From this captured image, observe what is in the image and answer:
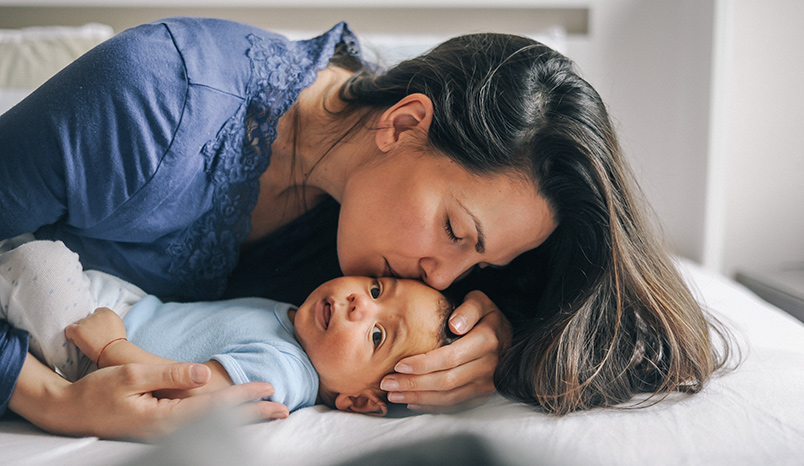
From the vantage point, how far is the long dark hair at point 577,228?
2.59ft

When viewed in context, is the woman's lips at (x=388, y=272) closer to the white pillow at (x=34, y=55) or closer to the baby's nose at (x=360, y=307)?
the baby's nose at (x=360, y=307)

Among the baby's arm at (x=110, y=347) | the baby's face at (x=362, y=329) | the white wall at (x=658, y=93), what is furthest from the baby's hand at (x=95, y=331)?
the white wall at (x=658, y=93)

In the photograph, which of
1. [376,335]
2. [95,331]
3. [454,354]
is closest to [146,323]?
Answer: [95,331]

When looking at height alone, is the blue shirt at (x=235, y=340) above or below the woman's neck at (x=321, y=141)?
below

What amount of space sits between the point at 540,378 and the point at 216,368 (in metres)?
0.41

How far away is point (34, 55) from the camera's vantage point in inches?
56.7

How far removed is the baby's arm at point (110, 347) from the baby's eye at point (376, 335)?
199mm

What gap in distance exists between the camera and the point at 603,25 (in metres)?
1.81

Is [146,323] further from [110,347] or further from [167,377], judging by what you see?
[167,377]

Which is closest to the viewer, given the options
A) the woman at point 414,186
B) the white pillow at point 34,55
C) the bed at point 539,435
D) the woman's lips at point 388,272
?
the bed at point 539,435

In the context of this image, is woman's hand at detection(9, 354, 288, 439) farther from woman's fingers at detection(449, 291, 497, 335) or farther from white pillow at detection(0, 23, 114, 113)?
white pillow at detection(0, 23, 114, 113)

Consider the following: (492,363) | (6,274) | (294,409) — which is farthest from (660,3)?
(6,274)

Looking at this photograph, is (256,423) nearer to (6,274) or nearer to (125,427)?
(125,427)

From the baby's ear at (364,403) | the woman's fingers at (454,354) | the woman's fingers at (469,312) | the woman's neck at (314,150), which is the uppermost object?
the woman's neck at (314,150)
